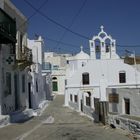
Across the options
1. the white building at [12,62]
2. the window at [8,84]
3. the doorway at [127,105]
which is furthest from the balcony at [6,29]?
the doorway at [127,105]

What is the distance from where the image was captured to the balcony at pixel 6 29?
55.7 ft

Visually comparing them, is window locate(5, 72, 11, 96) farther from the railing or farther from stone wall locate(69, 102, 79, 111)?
stone wall locate(69, 102, 79, 111)

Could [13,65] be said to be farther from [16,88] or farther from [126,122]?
[126,122]

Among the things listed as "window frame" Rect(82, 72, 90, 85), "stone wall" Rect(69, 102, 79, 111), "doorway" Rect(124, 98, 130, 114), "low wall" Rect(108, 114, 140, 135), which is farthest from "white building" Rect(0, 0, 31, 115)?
"window frame" Rect(82, 72, 90, 85)

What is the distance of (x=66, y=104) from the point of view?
4200cm

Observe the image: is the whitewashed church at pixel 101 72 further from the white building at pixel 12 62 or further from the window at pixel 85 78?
the white building at pixel 12 62

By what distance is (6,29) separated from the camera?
17.6 metres

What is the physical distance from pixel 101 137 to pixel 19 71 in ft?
42.7

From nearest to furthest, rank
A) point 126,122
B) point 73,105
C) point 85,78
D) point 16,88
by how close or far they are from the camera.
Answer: point 126,122, point 16,88, point 73,105, point 85,78

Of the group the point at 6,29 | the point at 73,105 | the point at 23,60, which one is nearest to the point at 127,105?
the point at 6,29

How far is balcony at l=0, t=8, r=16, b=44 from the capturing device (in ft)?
55.7

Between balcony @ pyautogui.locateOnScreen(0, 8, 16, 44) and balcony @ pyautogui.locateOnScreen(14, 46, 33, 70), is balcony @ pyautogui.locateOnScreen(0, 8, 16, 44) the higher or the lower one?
the higher one

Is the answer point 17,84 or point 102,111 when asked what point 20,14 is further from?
point 102,111

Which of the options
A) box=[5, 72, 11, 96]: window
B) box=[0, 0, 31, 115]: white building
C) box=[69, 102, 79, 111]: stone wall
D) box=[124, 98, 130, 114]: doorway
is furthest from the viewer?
box=[69, 102, 79, 111]: stone wall
